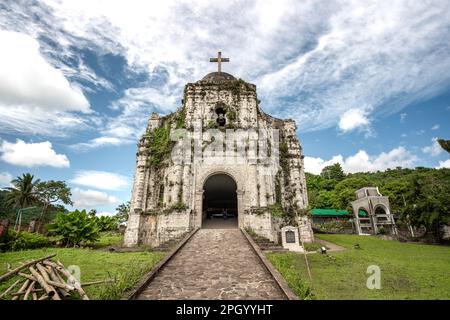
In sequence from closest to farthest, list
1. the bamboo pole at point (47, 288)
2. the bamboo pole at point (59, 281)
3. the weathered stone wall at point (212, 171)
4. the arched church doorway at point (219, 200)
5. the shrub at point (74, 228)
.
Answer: the bamboo pole at point (47, 288) → the bamboo pole at point (59, 281) → the shrub at point (74, 228) → the weathered stone wall at point (212, 171) → the arched church doorway at point (219, 200)

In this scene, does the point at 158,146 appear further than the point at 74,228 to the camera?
Yes

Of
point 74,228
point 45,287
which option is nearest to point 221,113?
point 74,228

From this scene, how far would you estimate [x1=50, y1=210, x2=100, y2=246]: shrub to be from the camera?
14.2 m

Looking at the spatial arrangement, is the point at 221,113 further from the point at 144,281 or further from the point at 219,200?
the point at 144,281

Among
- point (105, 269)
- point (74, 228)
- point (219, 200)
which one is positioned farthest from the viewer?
point (219, 200)

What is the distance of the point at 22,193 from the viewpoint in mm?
34125

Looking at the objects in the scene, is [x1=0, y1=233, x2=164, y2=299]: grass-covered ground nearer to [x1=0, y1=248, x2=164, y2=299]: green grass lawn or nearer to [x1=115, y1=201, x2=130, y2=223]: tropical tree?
[x1=0, y1=248, x2=164, y2=299]: green grass lawn

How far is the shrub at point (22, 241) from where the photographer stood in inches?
507

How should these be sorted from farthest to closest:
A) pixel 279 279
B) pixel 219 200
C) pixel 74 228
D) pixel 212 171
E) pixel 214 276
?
pixel 219 200 → pixel 212 171 → pixel 74 228 → pixel 214 276 → pixel 279 279

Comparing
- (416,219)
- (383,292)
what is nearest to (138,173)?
(383,292)

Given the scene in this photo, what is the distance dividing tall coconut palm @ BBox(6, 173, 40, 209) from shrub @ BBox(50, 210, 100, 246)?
26.7 meters

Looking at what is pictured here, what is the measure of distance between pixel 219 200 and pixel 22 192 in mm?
29099

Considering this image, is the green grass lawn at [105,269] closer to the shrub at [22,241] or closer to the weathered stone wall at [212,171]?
the shrub at [22,241]

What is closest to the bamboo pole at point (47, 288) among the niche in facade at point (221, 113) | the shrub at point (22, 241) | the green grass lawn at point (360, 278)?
the green grass lawn at point (360, 278)
